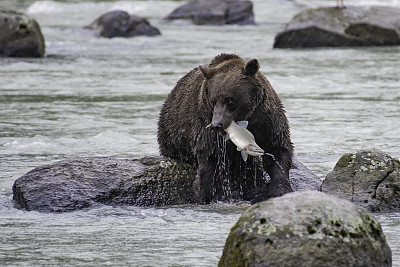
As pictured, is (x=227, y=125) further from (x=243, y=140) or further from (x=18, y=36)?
(x=18, y=36)

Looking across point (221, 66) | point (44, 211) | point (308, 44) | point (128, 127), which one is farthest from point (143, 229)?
point (308, 44)

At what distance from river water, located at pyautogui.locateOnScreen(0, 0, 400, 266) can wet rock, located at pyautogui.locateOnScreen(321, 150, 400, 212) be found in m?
0.22

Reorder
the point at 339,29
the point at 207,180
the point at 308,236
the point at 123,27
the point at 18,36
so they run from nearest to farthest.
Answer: the point at 308,236 < the point at 207,180 < the point at 18,36 < the point at 339,29 < the point at 123,27

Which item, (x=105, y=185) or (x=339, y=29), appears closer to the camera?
(x=105, y=185)

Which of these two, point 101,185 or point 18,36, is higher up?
point 101,185

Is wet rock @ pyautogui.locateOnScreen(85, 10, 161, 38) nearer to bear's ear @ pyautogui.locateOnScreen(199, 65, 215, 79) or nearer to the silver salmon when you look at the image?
bear's ear @ pyautogui.locateOnScreen(199, 65, 215, 79)

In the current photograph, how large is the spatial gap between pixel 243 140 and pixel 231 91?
46cm

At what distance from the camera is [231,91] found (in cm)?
673

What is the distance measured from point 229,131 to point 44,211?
1.62m

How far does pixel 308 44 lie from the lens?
1938cm

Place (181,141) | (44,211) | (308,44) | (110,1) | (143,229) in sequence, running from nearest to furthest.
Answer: (143,229), (44,211), (181,141), (308,44), (110,1)

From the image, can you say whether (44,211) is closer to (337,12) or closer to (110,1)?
(337,12)

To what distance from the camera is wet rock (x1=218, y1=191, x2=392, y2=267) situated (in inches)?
182

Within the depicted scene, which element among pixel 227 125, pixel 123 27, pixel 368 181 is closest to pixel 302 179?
pixel 368 181
